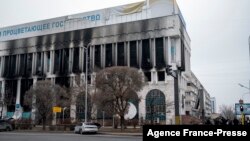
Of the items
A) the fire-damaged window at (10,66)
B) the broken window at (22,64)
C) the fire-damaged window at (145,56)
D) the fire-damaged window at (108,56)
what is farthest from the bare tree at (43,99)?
the fire-damaged window at (10,66)

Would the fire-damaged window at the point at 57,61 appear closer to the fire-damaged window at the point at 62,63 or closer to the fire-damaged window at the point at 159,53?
the fire-damaged window at the point at 62,63

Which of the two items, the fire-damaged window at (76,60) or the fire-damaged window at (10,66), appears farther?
the fire-damaged window at (10,66)

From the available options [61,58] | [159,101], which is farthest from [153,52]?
[61,58]

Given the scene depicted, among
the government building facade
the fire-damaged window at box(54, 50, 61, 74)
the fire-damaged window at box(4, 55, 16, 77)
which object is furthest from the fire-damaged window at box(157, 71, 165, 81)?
the fire-damaged window at box(4, 55, 16, 77)

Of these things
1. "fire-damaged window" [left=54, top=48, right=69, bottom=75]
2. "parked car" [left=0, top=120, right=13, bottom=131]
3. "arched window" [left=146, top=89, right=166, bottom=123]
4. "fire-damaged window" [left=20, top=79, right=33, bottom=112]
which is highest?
"fire-damaged window" [left=54, top=48, right=69, bottom=75]

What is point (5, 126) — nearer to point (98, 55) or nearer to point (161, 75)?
point (161, 75)

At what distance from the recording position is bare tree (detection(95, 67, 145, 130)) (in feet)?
151

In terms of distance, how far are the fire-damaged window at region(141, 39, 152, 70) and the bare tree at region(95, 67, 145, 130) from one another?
30710 mm

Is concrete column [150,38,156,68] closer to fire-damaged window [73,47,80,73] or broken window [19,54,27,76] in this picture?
fire-damaged window [73,47,80,73]

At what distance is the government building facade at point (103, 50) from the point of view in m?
78.0

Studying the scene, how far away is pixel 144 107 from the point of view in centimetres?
7712

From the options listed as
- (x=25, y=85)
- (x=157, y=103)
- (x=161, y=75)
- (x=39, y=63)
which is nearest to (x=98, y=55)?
(x=161, y=75)

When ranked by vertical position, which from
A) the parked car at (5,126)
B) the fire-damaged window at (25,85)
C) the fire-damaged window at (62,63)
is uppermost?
the fire-damaged window at (62,63)

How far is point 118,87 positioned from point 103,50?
132 ft
